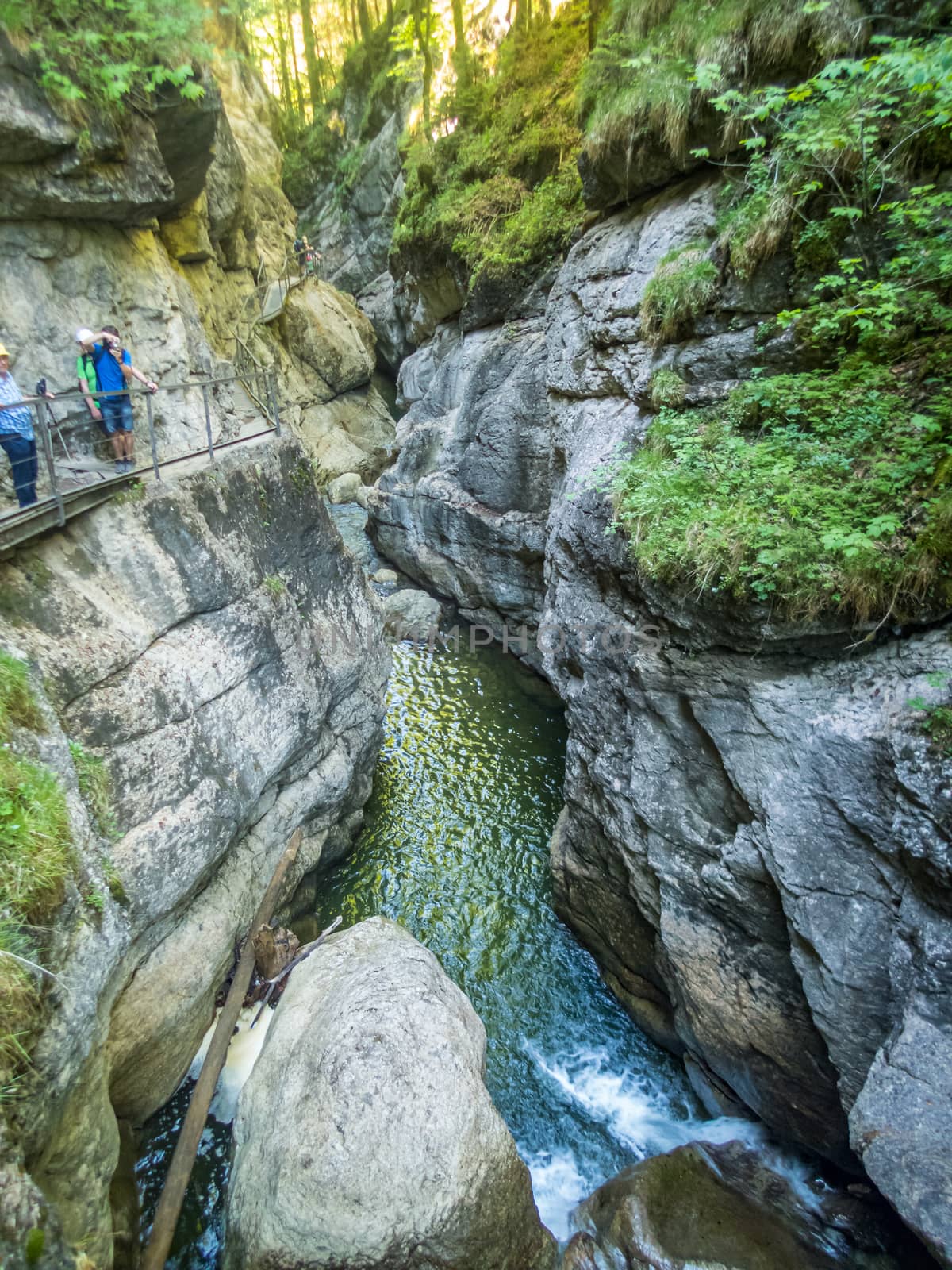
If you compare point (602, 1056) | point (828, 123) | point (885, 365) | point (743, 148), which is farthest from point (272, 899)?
point (743, 148)

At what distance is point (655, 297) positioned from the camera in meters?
7.31

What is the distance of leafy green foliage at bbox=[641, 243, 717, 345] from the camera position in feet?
22.3

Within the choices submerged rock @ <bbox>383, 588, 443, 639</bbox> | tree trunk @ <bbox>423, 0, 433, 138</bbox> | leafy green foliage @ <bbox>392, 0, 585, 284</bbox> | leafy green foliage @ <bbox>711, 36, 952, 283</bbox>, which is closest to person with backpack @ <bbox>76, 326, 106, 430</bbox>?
leafy green foliage @ <bbox>711, 36, 952, 283</bbox>

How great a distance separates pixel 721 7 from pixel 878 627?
308 inches

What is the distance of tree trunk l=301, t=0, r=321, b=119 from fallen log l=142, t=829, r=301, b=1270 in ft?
126

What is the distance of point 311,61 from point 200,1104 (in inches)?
1635

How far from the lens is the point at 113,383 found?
7621 mm

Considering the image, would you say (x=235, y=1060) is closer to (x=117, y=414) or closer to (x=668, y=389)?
(x=117, y=414)

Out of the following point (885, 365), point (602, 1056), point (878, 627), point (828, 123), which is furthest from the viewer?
point (602, 1056)

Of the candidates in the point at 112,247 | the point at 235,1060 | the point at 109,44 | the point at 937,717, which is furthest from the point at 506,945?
the point at 109,44

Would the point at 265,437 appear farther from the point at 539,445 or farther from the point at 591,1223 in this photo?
the point at 591,1223

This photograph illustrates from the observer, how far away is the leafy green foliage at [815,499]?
15.3ft

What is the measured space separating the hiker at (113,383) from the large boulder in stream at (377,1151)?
665 cm

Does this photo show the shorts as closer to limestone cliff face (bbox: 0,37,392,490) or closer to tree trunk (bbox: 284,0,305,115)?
limestone cliff face (bbox: 0,37,392,490)
